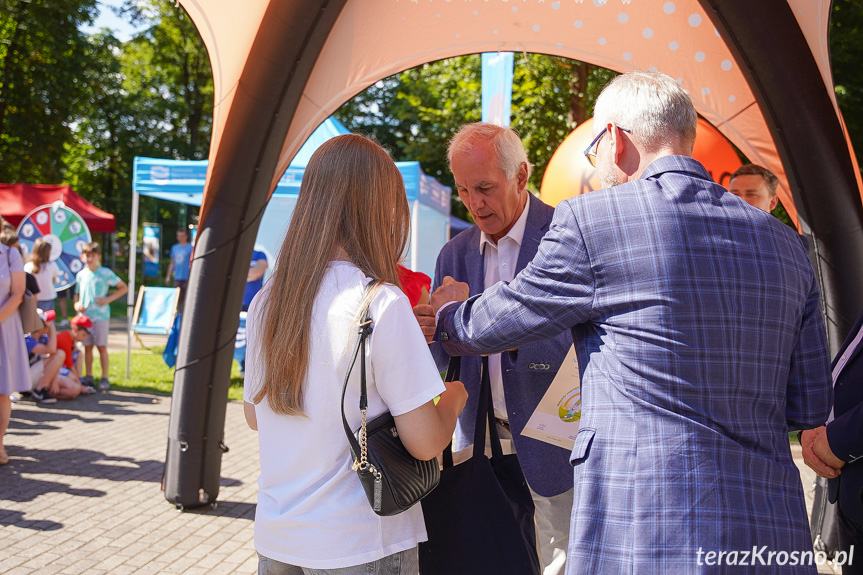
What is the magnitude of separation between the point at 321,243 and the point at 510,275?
49.9 inches

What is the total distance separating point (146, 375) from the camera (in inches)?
461

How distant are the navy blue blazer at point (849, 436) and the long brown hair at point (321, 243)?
1485 millimetres

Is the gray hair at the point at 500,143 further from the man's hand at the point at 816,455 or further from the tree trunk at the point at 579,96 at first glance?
the tree trunk at the point at 579,96

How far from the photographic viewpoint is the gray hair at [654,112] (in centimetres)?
176

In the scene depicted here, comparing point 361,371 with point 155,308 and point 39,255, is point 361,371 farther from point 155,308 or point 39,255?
point 155,308

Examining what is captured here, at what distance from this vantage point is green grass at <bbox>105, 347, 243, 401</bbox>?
1069 cm

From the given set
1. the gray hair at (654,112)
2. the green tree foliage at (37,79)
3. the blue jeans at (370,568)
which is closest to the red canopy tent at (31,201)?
the green tree foliage at (37,79)

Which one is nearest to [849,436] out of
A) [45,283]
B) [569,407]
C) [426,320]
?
[569,407]

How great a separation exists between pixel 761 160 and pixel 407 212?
11.8 ft

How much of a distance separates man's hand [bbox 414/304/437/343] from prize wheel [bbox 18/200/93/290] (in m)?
10.4

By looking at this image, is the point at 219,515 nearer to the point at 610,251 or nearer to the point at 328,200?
the point at 328,200

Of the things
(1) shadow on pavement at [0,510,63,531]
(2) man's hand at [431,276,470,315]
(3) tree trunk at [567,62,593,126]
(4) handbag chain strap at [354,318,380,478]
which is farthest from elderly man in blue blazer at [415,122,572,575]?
(3) tree trunk at [567,62,593,126]

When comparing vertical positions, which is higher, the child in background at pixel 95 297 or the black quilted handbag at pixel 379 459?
the black quilted handbag at pixel 379 459

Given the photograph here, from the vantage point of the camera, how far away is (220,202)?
449 centimetres
